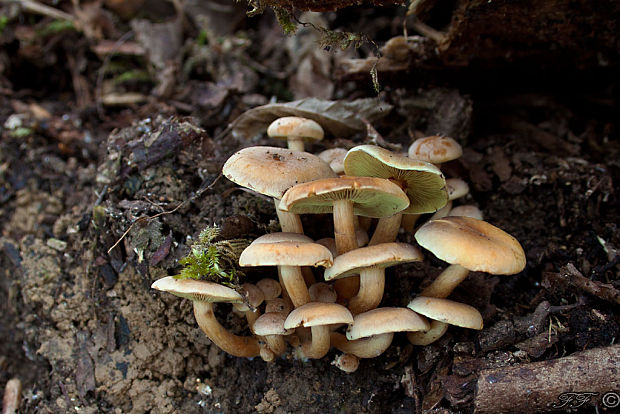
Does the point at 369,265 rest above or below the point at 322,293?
above

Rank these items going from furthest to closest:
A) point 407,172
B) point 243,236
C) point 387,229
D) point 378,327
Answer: point 243,236, point 387,229, point 407,172, point 378,327

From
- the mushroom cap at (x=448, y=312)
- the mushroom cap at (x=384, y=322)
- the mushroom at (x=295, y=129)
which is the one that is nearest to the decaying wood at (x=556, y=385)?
the mushroom cap at (x=448, y=312)

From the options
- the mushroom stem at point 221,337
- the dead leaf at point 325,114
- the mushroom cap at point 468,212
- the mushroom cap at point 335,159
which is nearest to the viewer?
the mushroom stem at point 221,337

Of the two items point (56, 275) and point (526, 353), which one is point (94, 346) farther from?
point (526, 353)

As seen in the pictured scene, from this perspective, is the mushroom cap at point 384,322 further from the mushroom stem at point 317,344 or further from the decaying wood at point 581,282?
the decaying wood at point 581,282

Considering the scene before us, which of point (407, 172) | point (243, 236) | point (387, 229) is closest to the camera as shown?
point (407, 172)

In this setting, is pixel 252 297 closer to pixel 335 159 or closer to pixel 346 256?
pixel 346 256

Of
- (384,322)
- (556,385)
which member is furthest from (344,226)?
(556,385)
